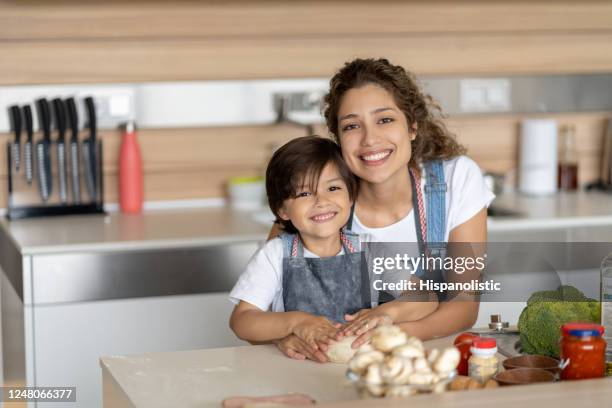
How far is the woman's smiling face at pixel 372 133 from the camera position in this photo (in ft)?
6.77

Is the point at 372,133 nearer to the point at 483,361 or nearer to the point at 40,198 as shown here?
the point at 483,361

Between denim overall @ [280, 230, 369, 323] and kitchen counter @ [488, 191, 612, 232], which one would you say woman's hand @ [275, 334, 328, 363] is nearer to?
denim overall @ [280, 230, 369, 323]

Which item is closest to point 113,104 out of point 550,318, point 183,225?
point 183,225

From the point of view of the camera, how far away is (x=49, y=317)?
2.59 metres

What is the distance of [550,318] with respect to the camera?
166 centimetres

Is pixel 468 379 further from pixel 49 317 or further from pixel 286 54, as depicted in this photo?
pixel 286 54

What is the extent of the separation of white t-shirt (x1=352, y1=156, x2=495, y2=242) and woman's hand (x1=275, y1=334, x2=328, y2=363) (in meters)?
0.43

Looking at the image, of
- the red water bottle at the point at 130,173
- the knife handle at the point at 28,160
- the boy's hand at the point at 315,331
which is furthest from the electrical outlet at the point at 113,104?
the boy's hand at the point at 315,331

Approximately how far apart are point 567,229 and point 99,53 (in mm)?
1506

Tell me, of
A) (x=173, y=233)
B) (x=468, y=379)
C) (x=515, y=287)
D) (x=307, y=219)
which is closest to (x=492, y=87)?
(x=515, y=287)

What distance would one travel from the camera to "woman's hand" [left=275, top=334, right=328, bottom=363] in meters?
1.70

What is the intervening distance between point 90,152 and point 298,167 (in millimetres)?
1184

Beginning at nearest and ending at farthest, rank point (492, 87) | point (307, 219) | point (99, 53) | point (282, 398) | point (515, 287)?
point (282, 398) < point (307, 219) < point (515, 287) < point (99, 53) < point (492, 87)

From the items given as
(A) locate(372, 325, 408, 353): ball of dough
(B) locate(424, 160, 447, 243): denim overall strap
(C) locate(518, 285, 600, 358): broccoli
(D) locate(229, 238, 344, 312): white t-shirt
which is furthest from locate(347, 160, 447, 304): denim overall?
(A) locate(372, 325, 408, 353): ball of dough
